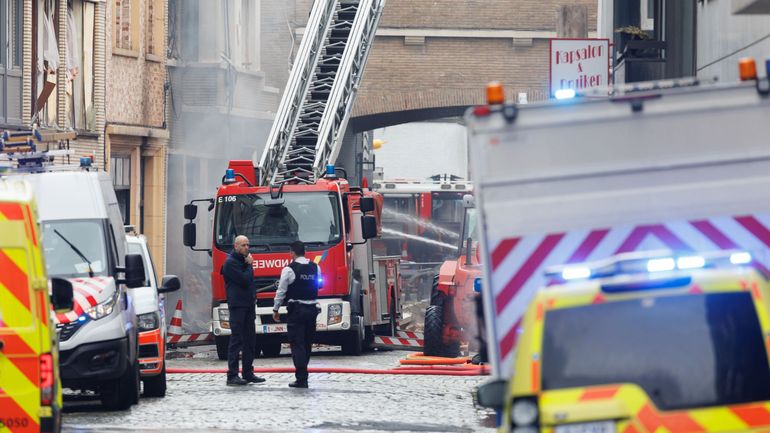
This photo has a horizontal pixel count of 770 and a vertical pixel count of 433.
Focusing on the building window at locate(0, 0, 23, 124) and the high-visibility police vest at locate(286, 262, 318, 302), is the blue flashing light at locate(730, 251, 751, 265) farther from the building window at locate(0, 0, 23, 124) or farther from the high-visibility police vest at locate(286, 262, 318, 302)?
the building window at locate(0, 0, 23, 124)

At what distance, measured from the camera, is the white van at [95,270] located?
1523 cm

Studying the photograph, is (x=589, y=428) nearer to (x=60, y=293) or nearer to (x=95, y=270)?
(x=60, y=293)

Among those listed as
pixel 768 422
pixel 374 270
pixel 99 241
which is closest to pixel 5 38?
pixel 374 270

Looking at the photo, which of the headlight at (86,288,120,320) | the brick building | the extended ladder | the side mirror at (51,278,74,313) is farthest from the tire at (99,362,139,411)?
the brick building

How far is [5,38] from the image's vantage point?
92.6 feet

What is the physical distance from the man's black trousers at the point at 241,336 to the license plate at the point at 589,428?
11968 millimetres

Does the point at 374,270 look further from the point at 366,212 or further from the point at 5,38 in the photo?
the point at 5,38

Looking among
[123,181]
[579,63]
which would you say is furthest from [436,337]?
[123,181]

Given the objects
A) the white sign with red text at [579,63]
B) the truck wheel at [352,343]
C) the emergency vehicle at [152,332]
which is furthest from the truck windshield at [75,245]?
the truck wheel at [352,343]

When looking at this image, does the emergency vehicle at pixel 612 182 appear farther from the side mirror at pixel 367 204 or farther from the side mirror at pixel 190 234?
the side mirror at pixel 190 234

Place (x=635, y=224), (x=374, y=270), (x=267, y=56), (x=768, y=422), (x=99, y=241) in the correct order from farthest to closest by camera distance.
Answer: (x=267, y=56) < (x=374, y=270) < (x=99, y=241) < (x=635, y=224) < (x=768, y=422)

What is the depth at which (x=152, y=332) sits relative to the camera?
17.9 meters

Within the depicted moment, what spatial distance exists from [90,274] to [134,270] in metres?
0.68

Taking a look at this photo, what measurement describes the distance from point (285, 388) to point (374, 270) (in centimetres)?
893
